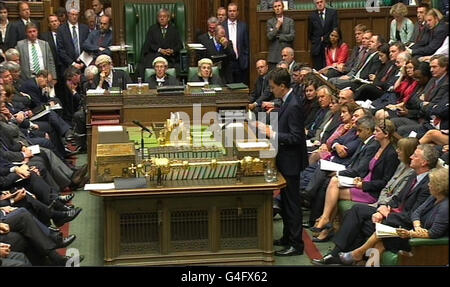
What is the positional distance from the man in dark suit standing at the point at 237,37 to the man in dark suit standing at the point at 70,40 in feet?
6.98

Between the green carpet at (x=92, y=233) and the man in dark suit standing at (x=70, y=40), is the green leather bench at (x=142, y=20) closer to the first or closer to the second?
the man in dark suit standing at (x=70, y=40)

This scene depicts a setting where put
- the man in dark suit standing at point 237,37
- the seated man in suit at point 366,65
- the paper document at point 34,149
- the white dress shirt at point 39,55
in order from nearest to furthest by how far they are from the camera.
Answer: the paper document at point 34,149 → the seated man in suit at point 366,65 → the white dress shirt at point 39,55 → the man in dark suit standing at point 237,37

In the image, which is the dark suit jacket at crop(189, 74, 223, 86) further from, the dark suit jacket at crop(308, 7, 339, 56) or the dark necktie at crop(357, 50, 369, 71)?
the dark suit jacket at crop(308, 7, 339, 56)

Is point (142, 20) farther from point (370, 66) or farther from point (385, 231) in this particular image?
point (385, 231)

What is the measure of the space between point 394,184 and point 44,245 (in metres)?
2.87

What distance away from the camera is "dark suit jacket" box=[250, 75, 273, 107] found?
471 inches

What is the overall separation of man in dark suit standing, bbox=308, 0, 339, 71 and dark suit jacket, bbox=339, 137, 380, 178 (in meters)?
5.53

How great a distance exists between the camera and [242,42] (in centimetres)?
1352

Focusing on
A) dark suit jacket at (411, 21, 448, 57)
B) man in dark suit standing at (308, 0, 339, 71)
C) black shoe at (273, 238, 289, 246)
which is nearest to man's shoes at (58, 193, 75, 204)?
black shoe at (273, 238, 289, 246)

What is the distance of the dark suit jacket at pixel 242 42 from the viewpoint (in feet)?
44.3

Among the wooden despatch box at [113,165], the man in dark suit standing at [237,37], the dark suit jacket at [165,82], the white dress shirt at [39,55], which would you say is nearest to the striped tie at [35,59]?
the white dress shirt at [39,55]
